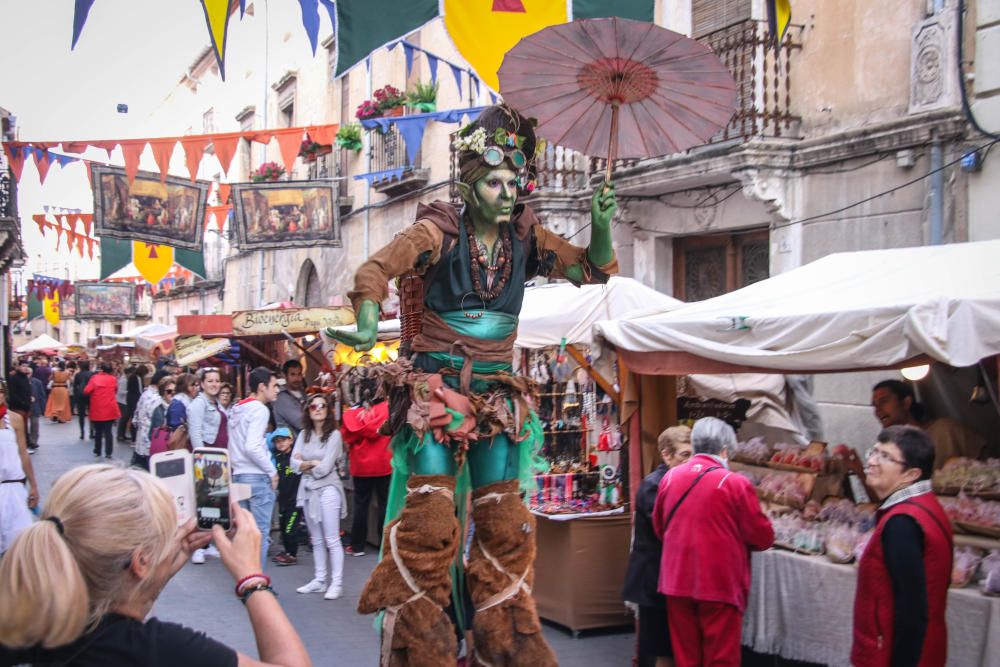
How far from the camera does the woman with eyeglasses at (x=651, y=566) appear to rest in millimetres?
5348

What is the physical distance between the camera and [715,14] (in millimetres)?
11930

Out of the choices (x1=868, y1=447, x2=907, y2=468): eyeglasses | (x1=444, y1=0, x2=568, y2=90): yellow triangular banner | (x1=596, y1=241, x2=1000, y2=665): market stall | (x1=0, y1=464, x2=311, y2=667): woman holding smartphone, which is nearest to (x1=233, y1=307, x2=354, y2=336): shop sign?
(x1=444, y1=0, x2=568, y2=90): yellow triangular banner

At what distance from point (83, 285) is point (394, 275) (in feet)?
128

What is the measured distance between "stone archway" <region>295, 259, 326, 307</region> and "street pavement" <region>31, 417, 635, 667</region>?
15.9 meters

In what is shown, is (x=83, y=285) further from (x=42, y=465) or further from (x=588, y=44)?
(x=588, y=44)

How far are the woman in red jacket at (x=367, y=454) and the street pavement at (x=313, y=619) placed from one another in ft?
1.93

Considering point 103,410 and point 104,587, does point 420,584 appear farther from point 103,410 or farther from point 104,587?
point 103,410

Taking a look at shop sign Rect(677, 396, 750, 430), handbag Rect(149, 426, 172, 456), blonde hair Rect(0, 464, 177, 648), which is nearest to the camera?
blonde hair Rect(0, 464, 177, 648)

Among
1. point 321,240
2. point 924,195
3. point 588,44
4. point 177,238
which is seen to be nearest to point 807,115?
point 924,195

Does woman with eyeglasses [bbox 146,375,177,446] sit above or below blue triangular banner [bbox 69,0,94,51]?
below

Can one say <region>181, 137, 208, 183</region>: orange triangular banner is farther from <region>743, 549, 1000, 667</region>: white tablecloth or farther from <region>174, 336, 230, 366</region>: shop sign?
<region>743, 549, 1000, 667</region>: white tablecloth

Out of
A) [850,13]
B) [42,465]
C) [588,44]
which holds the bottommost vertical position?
[42,465]

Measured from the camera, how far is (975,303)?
14.1 ft

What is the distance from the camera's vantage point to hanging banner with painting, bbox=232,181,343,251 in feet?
55.9
